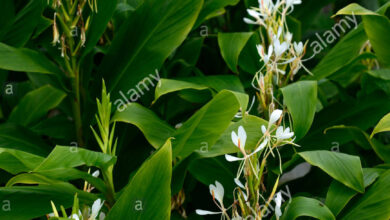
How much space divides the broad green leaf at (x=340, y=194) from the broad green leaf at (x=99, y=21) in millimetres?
665

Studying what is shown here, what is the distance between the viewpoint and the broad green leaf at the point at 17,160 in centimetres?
99

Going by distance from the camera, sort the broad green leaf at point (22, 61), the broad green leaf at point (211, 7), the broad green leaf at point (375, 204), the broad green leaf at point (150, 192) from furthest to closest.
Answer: the broad green leaf at point (211, 7) → the broad green leaf at point (22, 61) → the broad green leaf at point (375, 204) → the broad green leaf at point (150, 192)

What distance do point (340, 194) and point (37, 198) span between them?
615 millimetres

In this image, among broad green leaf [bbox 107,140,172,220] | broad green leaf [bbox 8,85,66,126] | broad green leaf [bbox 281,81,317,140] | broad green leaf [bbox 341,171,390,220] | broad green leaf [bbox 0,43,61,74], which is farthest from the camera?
broad green leaf [bbox 8,85,66,126]

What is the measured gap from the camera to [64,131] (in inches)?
61.7

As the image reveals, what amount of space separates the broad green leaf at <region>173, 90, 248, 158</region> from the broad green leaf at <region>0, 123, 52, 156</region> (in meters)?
0.48

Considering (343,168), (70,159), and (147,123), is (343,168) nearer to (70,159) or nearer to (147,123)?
(147,123)

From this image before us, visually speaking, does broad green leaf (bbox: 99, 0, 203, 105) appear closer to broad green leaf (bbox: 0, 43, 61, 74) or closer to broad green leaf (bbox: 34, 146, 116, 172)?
broad green leaf (bbox: 0, 43, 61, 74)

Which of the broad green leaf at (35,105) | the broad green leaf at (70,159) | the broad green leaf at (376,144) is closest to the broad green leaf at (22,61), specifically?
the broad green leaf at (35,105)

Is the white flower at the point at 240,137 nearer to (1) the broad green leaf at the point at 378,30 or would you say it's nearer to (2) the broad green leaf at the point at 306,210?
(2) the broad green leaf at the point at 306,210

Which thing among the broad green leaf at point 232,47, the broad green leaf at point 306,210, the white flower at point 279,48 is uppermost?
the white flower at point 279,48

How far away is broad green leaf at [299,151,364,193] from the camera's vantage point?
1.10 metres

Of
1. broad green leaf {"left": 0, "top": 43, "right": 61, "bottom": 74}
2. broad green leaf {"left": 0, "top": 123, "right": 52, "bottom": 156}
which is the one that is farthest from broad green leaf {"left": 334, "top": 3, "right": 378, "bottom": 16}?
broad green leaf {"left": 0, "top": 123, "right": 52, "bottom": 156}

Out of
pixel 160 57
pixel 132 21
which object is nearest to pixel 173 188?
pixel 160 57
